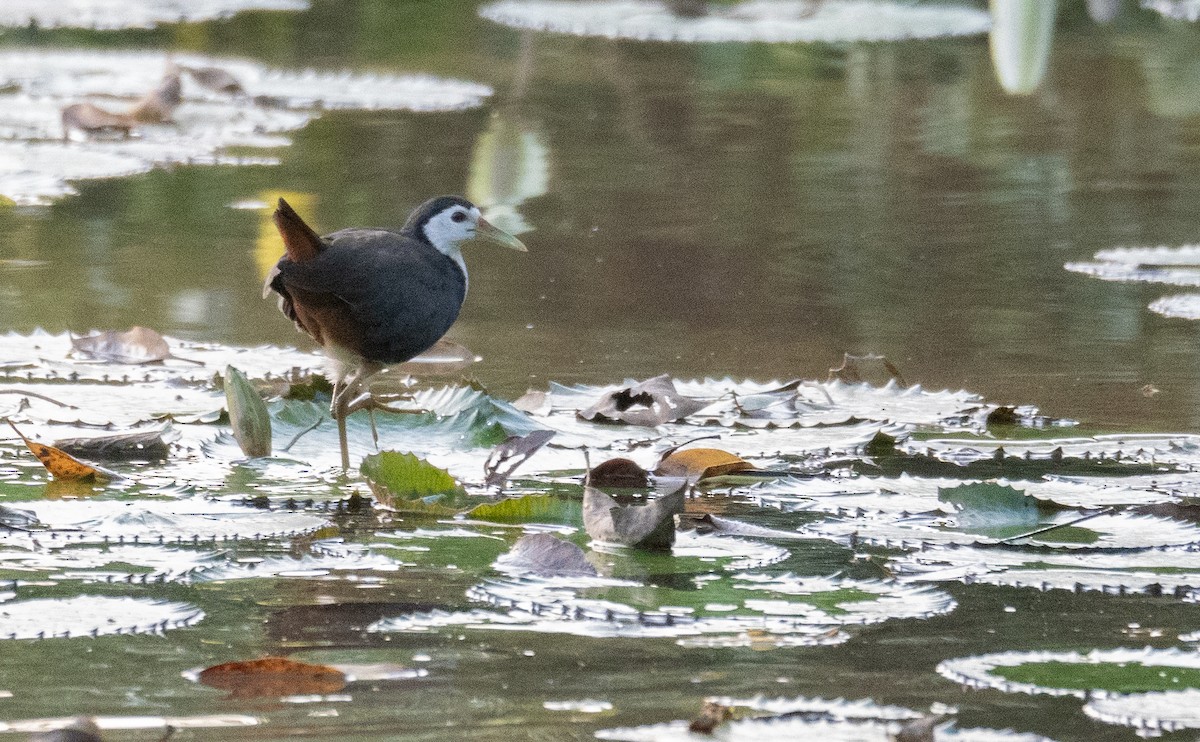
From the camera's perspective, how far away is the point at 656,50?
33.0 feet

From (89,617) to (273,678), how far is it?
34cm

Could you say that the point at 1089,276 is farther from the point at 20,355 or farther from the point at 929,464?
the point at 20,355

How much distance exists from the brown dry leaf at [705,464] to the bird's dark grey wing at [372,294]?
0.58m

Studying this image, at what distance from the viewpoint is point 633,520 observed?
263 cm

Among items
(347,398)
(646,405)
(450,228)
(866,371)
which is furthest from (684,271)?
(347,398)

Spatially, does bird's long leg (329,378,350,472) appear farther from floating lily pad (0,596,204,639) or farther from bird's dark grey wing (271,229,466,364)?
floating lily pad (0,596,204,639)

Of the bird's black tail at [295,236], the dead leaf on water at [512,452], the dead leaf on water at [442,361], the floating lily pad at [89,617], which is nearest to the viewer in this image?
the floating lily pad at [89,617]

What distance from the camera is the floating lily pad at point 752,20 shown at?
9.35 m

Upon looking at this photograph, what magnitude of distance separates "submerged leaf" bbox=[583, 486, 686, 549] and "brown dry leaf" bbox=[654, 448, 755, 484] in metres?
0.33

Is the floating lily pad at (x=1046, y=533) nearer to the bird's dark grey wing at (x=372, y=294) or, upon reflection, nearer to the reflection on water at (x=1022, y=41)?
the bird's dark grey wing at (x=372, y=294)

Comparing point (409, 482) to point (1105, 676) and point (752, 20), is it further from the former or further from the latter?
point (752, 20)

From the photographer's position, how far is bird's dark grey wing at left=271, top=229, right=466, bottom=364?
3240 millimetres

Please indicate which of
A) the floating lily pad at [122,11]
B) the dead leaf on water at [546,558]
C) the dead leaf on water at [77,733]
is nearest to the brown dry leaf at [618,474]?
the dead leaf on water at [546,558]

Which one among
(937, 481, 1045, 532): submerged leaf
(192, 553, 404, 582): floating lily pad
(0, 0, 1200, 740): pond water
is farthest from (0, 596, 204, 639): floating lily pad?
(937, 481, 1045, 532): submerged leaf
